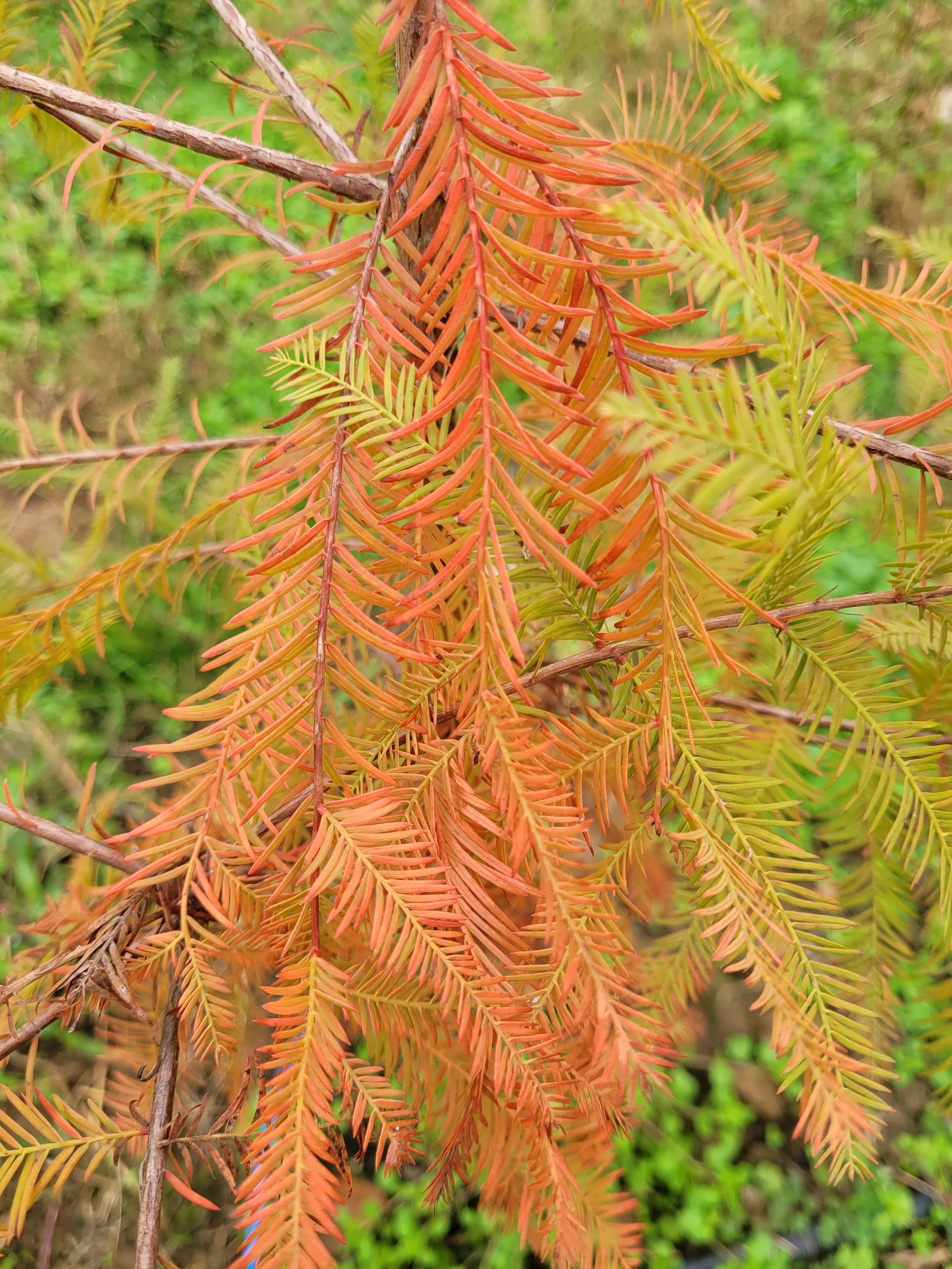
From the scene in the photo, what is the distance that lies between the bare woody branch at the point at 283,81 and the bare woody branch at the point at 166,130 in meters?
0.09

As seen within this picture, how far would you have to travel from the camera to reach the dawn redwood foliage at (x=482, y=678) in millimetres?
261

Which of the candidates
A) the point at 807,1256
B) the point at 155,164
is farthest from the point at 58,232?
the point at 807,1256

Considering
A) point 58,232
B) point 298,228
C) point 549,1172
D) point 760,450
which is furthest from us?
point 58,232

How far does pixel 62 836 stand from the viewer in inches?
17.2

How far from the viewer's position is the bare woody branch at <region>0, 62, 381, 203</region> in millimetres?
332

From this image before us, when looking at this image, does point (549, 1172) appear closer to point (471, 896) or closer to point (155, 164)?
point (471, 896)

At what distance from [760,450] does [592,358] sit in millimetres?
108

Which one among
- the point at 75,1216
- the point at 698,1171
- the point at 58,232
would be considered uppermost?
the point at 58,232

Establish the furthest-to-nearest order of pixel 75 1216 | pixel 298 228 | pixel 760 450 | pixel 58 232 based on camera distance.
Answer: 1. pixel 58 232
2. pixel 75 1216
3. pixel 298 228
4. pixel 760 450

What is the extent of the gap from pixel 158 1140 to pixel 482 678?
31 cm

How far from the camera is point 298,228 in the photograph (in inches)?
26.3

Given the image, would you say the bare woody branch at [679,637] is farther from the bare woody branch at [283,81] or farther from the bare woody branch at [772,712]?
the bare woody branch at [283,81]

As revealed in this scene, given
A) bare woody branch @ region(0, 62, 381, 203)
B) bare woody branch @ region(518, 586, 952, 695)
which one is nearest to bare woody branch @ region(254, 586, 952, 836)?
bare woody branch @ region(518, 586, 952, 695)

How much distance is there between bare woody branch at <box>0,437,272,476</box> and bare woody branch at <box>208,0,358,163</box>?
18 cm
